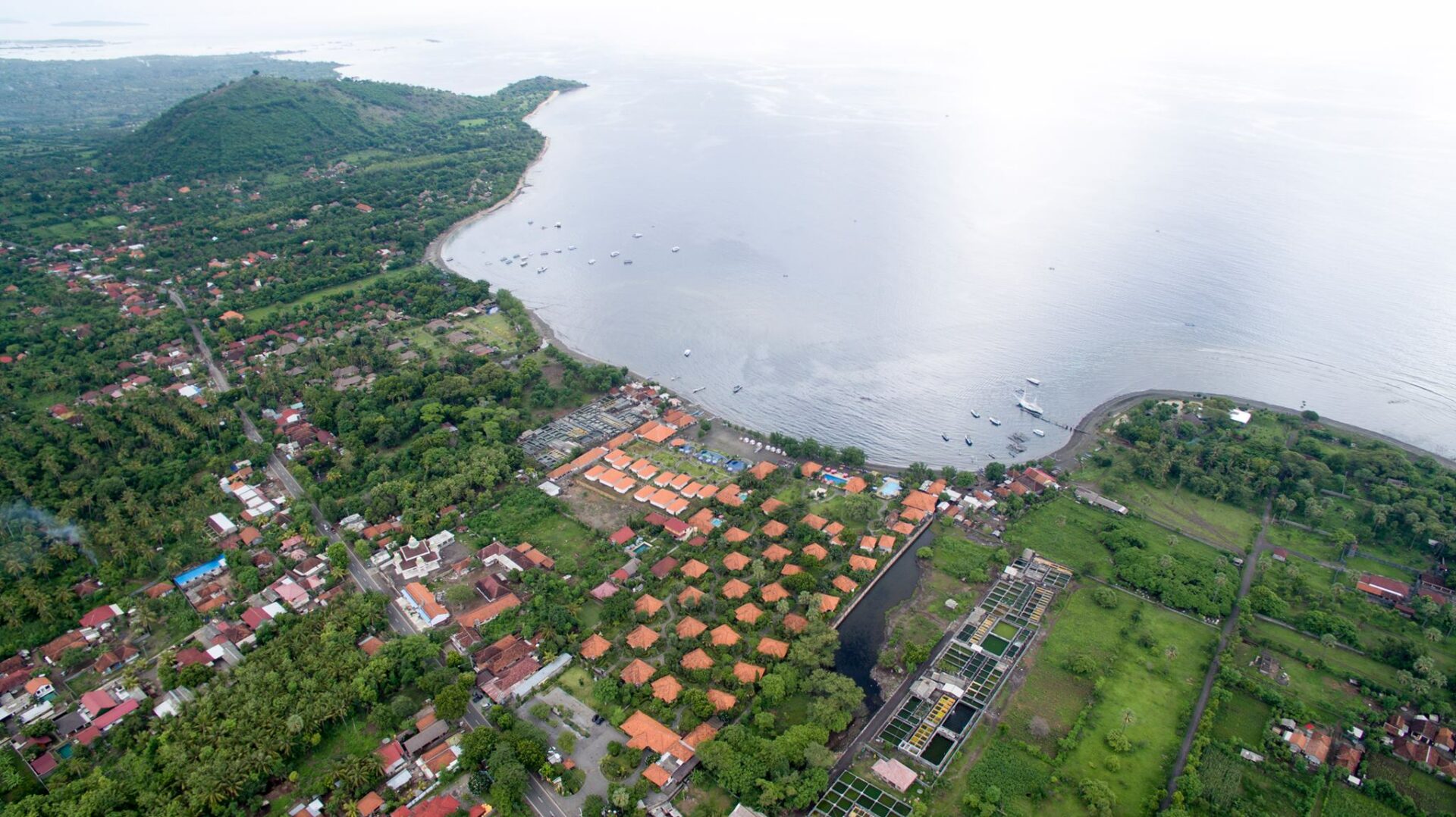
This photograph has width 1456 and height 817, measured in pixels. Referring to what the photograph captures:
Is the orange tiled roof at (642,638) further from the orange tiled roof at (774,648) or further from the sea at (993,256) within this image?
the sea at (993,256)

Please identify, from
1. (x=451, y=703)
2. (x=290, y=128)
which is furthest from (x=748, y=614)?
(x=290, y=128)

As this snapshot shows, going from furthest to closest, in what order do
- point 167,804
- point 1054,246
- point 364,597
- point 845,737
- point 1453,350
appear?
point 1054,246 → point 1453,350 → point 364,597 → point 845,737 → point 167,804

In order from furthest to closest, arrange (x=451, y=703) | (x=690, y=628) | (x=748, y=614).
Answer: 1. (x=748, y=614)
2. (x=690, y=628)
3. (x=451, y=703)

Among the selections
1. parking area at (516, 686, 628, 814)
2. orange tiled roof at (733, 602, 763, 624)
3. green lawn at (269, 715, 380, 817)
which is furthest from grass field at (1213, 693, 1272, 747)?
green lawn at (269, 715, 380, 817)

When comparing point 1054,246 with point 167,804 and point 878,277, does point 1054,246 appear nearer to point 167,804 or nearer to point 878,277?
point 878,277

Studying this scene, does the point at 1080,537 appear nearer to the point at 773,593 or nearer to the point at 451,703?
the point at 773,593

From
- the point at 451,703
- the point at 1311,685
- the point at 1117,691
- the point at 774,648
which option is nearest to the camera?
the point at 451,703

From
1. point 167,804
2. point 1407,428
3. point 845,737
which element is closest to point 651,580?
point 845,737
